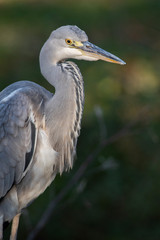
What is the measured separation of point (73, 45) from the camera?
8.82 feet

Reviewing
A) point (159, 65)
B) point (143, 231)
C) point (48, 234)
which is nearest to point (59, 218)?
point (48, 234)

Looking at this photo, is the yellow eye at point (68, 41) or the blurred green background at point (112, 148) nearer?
the yellow eye at point (68, 41)

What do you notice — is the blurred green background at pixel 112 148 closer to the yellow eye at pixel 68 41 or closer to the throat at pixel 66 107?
the throat at pixel 66 107

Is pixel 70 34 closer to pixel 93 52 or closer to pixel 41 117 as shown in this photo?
pixel 93 52

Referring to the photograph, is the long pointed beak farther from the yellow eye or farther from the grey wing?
the grey wing

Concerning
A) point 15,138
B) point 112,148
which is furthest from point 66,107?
point 112,148

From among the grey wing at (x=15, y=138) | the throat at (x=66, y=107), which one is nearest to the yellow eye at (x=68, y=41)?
the throat at (x=66, y=107)

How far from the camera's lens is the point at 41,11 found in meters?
9.11

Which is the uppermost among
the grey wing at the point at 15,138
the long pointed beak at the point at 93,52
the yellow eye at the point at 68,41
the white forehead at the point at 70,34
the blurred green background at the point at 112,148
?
the white forehead at the point at 70,34

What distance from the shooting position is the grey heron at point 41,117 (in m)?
2.67

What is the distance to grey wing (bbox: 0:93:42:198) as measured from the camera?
105 inches

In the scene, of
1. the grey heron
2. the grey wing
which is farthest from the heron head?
the grey wing

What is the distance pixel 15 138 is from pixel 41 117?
0.18m

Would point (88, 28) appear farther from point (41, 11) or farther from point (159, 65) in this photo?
point (159, 65)
